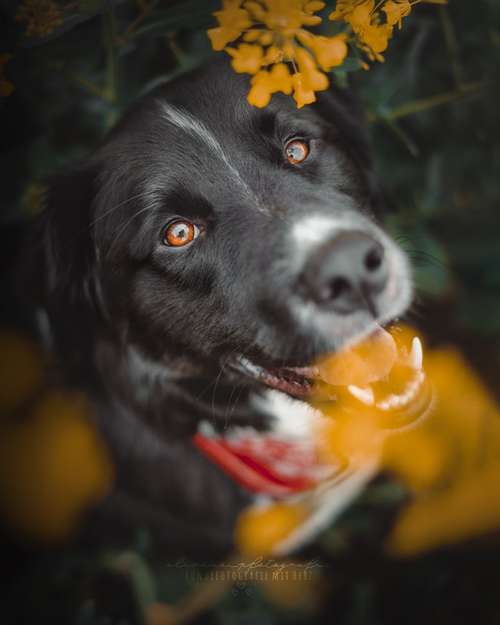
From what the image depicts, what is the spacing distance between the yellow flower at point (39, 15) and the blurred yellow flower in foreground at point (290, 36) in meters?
0.34

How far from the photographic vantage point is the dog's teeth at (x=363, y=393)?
1254mm

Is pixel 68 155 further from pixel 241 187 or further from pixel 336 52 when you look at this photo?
pixel 336 52

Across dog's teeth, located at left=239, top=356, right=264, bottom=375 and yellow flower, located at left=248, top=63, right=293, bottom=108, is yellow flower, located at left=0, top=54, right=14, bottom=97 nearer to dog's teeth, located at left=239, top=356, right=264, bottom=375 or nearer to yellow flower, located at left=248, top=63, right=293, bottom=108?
yellow flower, located at left=248, top=63, right=293, bottom=108

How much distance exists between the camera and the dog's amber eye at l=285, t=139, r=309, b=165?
4.20ft

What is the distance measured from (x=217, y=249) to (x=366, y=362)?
1.32 feet

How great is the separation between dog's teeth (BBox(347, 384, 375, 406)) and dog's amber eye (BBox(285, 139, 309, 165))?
52cm

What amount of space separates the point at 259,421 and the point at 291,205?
72 cm

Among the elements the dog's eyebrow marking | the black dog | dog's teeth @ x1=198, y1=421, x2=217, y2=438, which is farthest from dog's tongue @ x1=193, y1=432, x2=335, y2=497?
the dog's eyebrow marking

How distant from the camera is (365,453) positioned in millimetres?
1674

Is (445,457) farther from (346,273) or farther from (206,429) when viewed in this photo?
(346,273)

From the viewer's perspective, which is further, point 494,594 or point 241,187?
point 494,594

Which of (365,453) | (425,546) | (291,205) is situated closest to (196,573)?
(365,453)

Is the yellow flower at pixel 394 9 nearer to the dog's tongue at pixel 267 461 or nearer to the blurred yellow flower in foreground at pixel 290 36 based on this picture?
the blurred yellow flower in foreground at pixel 290 36

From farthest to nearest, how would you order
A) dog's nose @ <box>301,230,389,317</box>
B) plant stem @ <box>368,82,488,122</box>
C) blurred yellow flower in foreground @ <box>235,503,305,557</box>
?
blurred yellow flower in foreground @ <box>235,503,305,557</box>
plant stem @ <box>368,82,488,122</box>
dog's nose @ <box>301,230,389,317</box>
